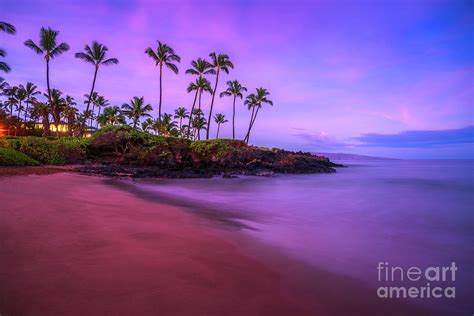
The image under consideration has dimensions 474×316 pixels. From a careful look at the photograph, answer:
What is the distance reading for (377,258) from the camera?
4.01m

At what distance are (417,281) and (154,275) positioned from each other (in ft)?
10.1

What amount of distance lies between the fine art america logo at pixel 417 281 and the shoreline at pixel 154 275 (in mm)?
282

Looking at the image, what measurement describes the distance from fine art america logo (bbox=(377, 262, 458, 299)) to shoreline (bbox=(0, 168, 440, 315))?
0.28 metres

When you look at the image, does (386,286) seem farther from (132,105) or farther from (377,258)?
(132,105)

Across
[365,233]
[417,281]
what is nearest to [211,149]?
[365,233]

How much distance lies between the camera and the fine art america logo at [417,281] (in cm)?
292

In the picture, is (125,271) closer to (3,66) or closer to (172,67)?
(3,66)

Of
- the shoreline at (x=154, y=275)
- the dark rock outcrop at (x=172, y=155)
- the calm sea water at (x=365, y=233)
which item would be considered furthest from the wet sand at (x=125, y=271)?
the dark rock outcrop at (x=172, y=155)

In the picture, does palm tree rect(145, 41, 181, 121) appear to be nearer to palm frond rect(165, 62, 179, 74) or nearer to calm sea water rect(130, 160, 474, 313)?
palm frond rect(165, 62, 179, 74)

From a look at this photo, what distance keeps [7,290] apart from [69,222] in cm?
241

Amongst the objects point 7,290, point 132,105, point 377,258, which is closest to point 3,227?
point 7,290

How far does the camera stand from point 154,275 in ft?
9.26

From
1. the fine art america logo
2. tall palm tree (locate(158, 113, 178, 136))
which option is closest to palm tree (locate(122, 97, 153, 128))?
tall palm tree (locate(158, 113, 178, 136))

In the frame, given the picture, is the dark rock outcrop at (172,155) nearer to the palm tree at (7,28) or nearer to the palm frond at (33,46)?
the palm tree at (7,28)
